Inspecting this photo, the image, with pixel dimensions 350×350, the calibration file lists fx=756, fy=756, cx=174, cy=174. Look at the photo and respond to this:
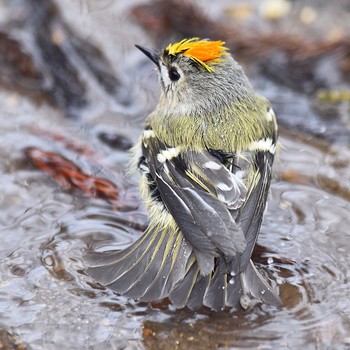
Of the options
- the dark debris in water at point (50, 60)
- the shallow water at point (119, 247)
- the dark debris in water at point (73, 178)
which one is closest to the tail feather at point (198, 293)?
the shallow water at point (119, 247)

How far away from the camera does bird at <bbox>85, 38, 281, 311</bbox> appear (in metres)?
3.43

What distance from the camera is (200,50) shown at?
425 centimetres

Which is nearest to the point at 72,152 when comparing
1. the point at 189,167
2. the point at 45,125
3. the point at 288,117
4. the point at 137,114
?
the point at 45,125

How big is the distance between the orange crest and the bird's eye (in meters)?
0.12

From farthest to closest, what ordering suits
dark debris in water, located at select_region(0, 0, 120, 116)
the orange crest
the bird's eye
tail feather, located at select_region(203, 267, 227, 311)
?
→ dark debris in water, located at select_region(0, 0, 120, 116) < the bird's eye < the orange crest < tail feather, located at select_region(203, 267, 227, 311)

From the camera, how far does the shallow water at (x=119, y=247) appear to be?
11.2 feet

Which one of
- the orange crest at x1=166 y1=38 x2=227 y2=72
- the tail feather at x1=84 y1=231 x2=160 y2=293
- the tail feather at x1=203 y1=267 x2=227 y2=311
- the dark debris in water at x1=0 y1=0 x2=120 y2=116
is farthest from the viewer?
the dark debris in water at x1=0 y1=0 x2=120 y2=116

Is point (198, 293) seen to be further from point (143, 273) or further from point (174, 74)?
point (174, 74)

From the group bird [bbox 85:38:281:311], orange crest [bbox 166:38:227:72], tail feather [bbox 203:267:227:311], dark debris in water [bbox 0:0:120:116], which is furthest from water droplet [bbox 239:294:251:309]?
dark debris in water [bbox 0:0:120:116]

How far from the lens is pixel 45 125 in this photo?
5.16m

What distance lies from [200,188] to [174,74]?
106cm

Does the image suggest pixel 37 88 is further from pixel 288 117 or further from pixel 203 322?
pixel 203 322

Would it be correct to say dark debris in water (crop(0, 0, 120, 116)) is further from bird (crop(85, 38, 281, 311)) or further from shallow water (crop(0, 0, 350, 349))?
bird (crop(85, 38, 281, 311))

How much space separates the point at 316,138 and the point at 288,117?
400 millimetres
